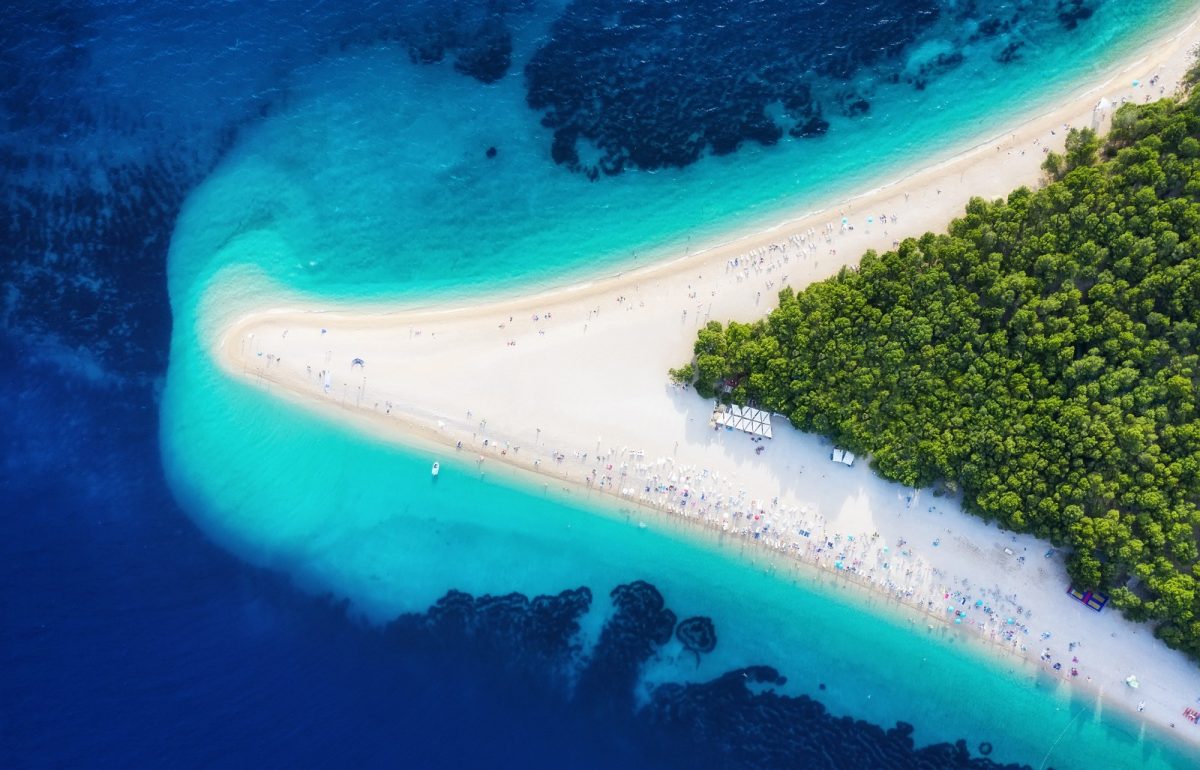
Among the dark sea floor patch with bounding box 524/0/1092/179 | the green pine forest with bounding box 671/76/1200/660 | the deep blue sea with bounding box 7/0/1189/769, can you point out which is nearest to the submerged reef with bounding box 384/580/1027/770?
the deep blue sea with bounding box 7/0/1189/769

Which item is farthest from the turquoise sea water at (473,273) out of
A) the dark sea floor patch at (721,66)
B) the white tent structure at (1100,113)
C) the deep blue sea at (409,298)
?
the white tent structure at (1100,113)

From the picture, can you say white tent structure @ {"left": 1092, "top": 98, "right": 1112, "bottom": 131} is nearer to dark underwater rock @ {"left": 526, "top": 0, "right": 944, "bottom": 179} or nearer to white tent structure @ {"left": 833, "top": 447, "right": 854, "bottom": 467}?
dark underwater rock @ {"left": 526, "top": 0, "right": 944, "bottom": 179}

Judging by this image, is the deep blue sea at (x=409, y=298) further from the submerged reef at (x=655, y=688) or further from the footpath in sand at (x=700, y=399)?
the footpath in sand at (x=700, y=399)

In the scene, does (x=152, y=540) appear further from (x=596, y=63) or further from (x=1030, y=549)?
(x=1030, y=549)

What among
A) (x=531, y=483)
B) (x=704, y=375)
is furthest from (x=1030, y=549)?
(x=531, y=483)

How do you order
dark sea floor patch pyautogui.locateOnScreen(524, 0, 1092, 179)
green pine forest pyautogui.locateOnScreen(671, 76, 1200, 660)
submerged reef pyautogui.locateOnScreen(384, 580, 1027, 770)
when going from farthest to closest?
dark sea floor patch pyautogui.locateOnScreen(524, 0, 1092, 179)
submerged reef pyautogui.locateOnScreen(384, 580, 1027, 770)
green pine forest pyautogui.locateOnScreen(671, 76, 1200, 660)

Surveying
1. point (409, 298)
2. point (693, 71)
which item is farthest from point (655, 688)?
point (693, 71)
